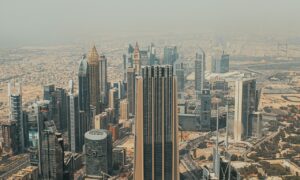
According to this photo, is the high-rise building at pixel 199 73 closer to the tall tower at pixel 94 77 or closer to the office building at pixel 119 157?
the tall tower at pixel 94 77

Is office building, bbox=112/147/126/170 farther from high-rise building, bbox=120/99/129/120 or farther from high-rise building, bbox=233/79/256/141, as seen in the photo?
high-rise building, bbox=233/79/256/141

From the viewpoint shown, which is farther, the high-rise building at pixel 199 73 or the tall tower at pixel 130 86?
the high-rise building at pixel 199 73

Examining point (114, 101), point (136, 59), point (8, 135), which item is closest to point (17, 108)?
point (8, 135)

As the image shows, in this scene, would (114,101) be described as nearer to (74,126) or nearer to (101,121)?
(101,121)

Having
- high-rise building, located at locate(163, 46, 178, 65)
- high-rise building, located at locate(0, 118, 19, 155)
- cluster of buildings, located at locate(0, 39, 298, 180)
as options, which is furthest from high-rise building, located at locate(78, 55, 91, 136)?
high-rise building, located at locate(163, 46, 178, 65)

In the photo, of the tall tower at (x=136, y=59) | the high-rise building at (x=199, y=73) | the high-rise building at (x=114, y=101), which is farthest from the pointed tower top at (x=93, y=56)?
the high-rise building at (x=199, y=73)

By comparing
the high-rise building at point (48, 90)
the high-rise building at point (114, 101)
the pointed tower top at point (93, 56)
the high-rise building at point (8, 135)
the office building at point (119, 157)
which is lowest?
the office building at point (119, 157)
